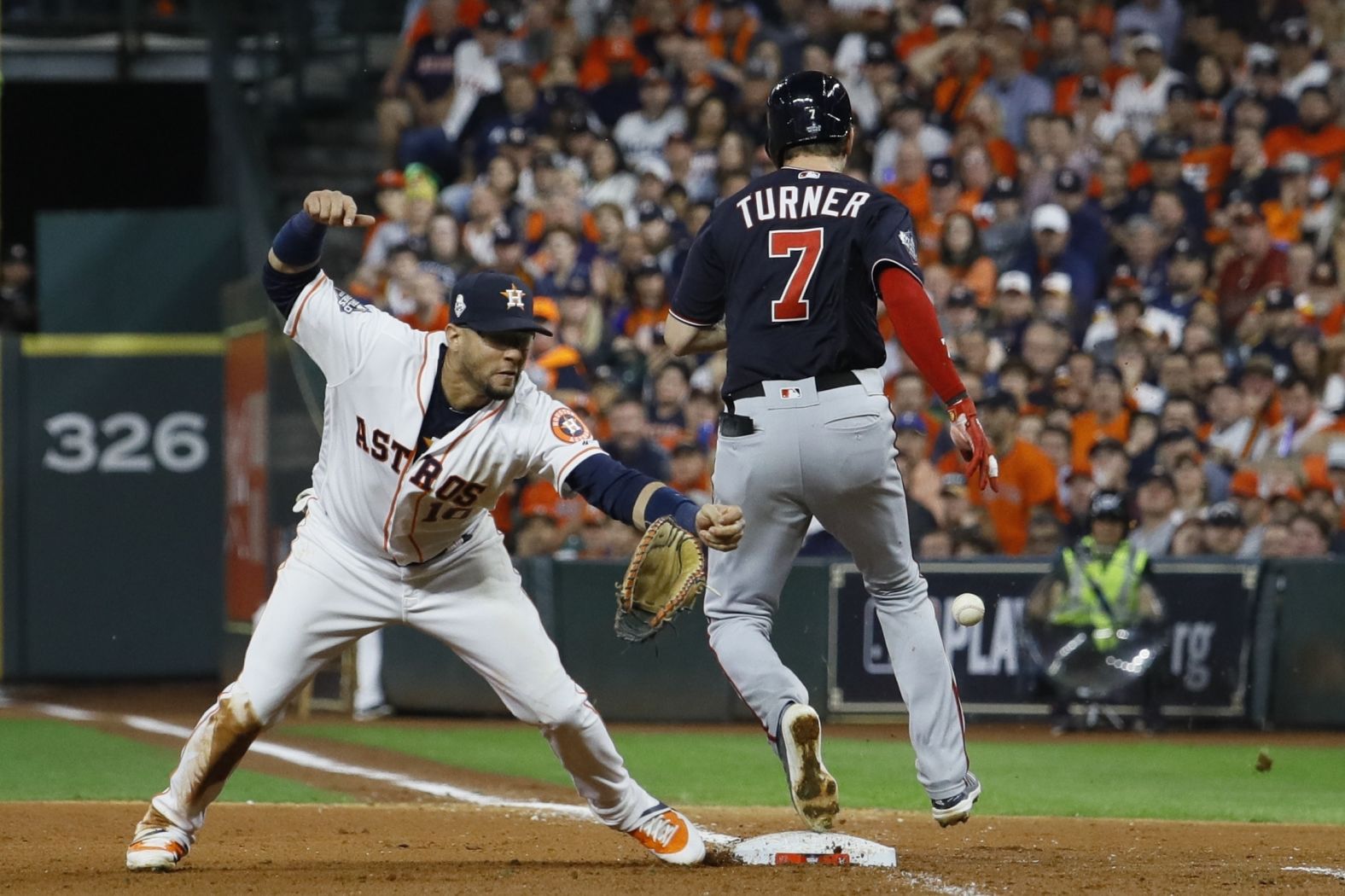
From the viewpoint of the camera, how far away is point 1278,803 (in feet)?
27.6

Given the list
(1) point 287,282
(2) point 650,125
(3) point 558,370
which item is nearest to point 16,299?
(2) point 650,125

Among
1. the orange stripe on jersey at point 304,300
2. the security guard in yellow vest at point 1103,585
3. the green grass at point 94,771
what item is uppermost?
the orange stripe on jersey at point 304,300

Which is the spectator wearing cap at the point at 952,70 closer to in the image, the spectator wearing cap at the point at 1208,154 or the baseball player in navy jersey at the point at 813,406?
the spectator wearing cap at the point at 1208,154

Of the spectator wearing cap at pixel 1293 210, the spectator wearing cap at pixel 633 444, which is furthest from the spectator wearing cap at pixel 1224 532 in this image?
the spectator wearing cap at pixel 633 444

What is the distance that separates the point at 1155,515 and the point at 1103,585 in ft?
3.08

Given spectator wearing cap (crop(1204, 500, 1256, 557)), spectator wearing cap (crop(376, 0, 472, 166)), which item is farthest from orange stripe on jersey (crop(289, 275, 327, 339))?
spectator wearing cap (crop(376, 0, 472, 166))

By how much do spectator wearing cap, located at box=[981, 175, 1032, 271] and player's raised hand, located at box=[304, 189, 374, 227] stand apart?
27.8ft

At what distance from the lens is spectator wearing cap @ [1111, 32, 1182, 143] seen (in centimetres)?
1421

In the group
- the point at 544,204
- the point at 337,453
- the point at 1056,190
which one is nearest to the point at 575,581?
the point at 544,204

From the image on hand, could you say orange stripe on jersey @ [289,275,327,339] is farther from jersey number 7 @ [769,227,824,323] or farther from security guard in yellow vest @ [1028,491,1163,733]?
security guard in yellow vest @ [1028,491,1163,733]

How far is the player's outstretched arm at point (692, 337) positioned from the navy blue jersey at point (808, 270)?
169 millimetres

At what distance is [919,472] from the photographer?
1189cm

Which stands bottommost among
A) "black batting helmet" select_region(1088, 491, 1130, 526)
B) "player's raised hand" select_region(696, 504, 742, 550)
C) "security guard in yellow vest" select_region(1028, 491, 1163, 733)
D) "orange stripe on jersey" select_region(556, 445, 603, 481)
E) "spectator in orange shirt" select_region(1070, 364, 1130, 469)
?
"security guard in yellow vest" select_region(1028, 491, 1163, 733)

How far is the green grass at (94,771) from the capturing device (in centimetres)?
863
